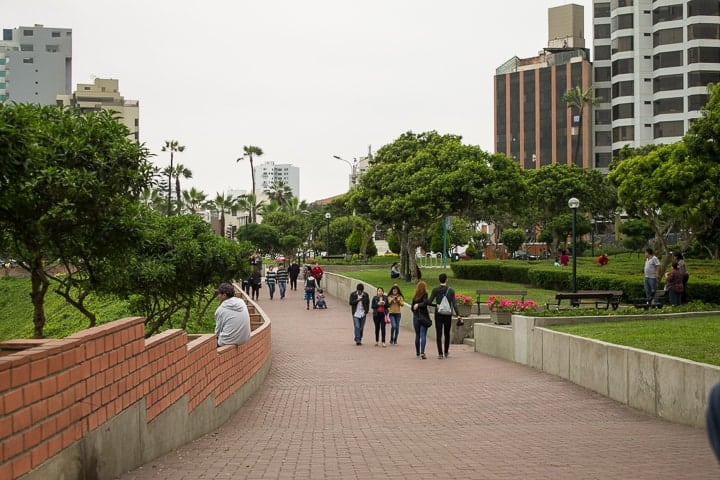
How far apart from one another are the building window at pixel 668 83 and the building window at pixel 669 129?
10.5ft

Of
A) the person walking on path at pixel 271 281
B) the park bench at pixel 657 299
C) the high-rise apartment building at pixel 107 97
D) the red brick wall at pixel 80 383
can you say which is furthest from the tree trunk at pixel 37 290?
the high-rise apartment building at pixel 107 97

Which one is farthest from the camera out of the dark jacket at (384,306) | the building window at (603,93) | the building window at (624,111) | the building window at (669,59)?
the building window at (603,93)

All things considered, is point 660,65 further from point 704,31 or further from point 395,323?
point 395,323

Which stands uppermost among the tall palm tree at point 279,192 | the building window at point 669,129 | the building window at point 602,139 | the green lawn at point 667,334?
the building window at point 602,139

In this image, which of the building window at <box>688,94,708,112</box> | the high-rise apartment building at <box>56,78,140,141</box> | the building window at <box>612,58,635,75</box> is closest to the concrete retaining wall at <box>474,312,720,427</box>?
the building window at <box>688,94,708,112</box>

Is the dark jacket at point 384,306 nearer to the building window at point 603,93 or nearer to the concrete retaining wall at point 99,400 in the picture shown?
the concrete retaining wall at point 99,400

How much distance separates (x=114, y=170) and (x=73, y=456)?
5922mm

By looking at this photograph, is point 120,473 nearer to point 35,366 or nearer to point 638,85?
point 35,366

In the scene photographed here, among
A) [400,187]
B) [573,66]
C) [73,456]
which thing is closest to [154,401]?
[73,456]

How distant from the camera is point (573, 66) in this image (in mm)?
A: 105812

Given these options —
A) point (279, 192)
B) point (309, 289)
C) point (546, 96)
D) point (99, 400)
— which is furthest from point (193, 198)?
point (99, 400)

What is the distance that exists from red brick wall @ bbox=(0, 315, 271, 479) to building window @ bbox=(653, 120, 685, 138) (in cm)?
7891

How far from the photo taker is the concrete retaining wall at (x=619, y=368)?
9.86 metres

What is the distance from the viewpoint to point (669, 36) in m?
80.4
